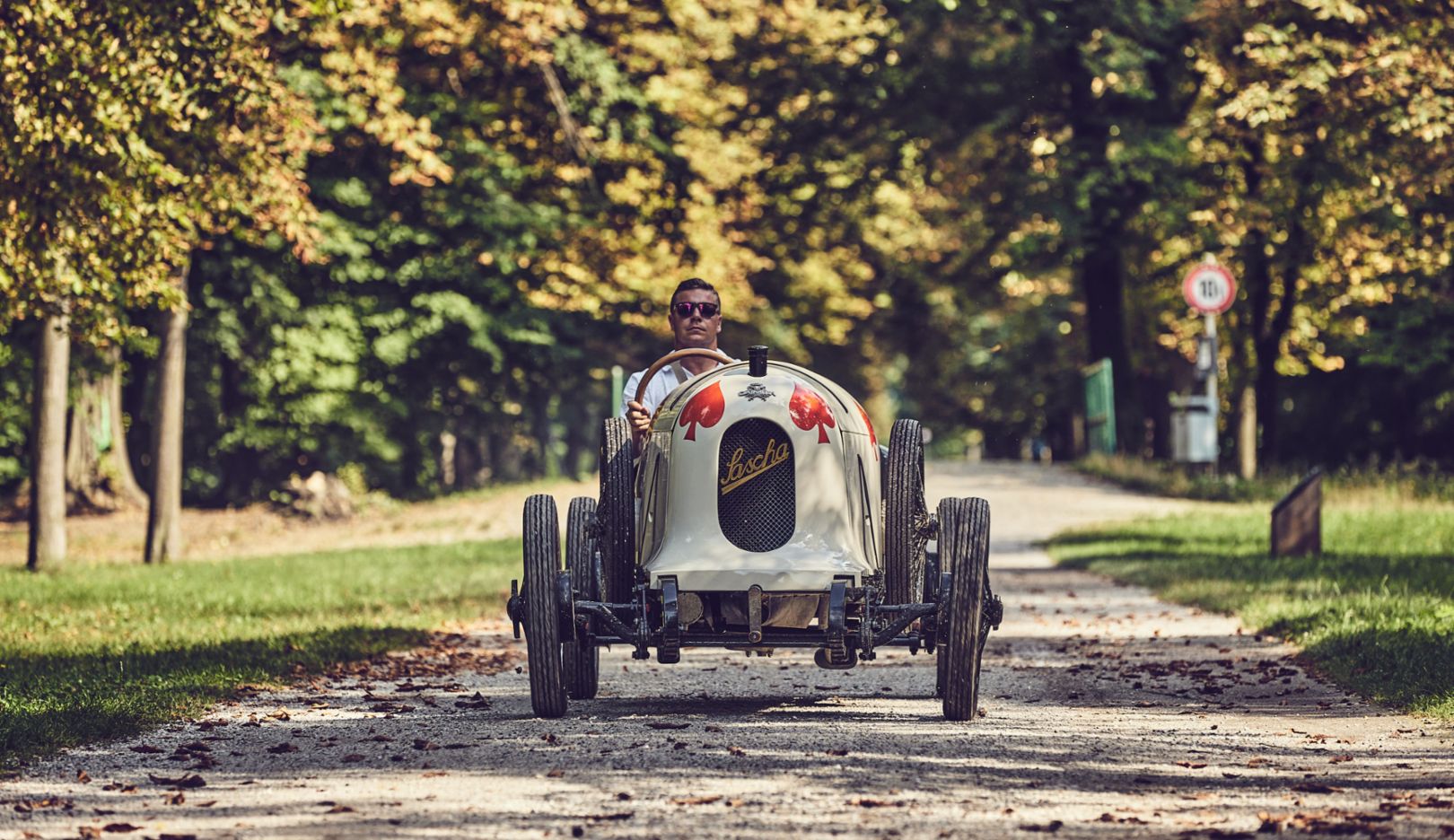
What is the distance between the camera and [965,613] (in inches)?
352

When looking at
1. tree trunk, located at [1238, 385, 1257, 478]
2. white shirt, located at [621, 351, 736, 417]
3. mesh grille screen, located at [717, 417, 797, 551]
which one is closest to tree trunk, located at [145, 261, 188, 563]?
white shirt, located at [621, 351, 736, 417]

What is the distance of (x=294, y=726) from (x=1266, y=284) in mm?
28336

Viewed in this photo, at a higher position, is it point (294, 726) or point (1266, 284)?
point (1266, 284)

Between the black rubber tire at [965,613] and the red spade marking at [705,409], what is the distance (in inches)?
46.5

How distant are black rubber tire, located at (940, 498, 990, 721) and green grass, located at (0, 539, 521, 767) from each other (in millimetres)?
3559

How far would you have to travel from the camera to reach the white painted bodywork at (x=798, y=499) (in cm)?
863

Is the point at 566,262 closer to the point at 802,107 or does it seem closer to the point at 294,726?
the point at 802,107

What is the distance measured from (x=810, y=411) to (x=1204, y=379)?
21420 millimetres

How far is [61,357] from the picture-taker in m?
20.8

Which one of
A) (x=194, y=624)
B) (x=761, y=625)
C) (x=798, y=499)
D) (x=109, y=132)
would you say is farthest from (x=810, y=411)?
(x=194, y=624)

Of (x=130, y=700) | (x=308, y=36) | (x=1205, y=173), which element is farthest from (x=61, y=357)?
(x=1205, y=173)

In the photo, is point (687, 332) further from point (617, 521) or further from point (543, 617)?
point (543, 617)

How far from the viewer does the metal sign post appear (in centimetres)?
2648

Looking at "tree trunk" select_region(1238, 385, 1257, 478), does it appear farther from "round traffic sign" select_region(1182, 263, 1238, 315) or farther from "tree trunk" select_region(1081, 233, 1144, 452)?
"round traffic sign" select_region(1182, 263, 1238, 315)
